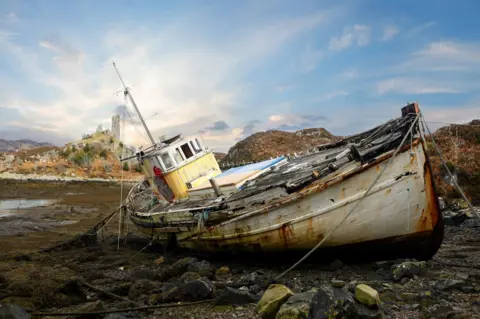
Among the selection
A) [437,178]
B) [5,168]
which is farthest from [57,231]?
[5,168]

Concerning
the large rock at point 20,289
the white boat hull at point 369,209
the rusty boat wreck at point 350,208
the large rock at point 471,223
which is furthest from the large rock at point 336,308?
the large rock at point 471,223

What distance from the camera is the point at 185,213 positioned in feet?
39.8

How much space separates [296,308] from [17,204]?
31203mm

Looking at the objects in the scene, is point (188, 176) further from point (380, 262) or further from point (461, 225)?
point (461, 225)

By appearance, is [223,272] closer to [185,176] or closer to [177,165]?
[185,176]

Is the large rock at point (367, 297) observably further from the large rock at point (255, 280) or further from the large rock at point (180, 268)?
the large rock at point (180, 268)

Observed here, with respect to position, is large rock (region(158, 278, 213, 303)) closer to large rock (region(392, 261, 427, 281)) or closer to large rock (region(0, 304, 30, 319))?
large rock (region(0, 304, 30, 319))

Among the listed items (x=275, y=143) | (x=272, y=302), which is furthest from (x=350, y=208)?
(x=275, y=143)

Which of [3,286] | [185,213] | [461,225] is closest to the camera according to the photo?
[3,286]

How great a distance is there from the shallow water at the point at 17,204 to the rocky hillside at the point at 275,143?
22.0 metres

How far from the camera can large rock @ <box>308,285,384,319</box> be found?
5324 mm

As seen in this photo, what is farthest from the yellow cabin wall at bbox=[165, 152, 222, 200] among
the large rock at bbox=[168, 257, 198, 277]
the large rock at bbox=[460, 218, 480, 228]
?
the large rock at bbox=[460, 218, 480, 228]

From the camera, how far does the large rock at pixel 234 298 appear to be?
704 cm

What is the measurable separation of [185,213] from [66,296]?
4807mm
